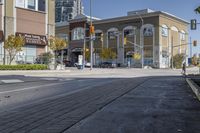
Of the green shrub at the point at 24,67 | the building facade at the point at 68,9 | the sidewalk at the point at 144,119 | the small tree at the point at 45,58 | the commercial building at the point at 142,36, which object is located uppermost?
the building facade at the point at 68,9

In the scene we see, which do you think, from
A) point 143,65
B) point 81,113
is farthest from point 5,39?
point 143,65

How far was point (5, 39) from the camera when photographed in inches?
1807

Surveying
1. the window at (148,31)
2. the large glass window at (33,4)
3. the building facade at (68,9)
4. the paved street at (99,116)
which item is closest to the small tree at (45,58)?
the large glass window at (33,4)

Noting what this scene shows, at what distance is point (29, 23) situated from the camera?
163 feet

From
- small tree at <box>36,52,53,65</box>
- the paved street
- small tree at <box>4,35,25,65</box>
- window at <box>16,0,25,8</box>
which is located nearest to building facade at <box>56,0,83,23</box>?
small tree at <box>36,52,53,65</box>

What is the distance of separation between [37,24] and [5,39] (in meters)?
6.32

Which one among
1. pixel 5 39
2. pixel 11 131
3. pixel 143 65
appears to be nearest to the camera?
pixel 11 131

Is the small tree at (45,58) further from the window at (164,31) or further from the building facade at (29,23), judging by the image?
the window at (164,31)

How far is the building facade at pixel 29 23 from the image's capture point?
152 feet

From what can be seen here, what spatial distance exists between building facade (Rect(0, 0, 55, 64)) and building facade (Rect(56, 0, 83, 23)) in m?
72.3

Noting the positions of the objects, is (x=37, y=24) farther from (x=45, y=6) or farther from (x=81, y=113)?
(x=81, y=113)

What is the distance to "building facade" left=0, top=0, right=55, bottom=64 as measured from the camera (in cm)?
4634

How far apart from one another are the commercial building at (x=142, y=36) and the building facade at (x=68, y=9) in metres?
20.3

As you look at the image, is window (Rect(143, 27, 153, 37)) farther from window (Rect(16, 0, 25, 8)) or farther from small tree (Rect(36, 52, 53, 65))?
window (Rect(16, 0, 25, 8))
